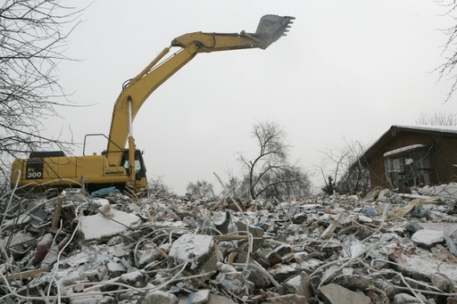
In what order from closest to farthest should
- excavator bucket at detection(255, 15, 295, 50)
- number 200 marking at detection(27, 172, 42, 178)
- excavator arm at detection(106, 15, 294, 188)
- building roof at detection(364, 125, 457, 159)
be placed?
1. number 200 marking at detection(27, 172, 42, 178)
2. excavator arm at detection(106, 15, 294, 188)
3. excavator bucket at detection(255, 15, 295, 50)
4. building roof at detection(364, 125, 457, 159)

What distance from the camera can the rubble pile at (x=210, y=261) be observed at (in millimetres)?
2455

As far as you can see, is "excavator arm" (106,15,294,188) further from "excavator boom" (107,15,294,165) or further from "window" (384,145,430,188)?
"window" (384,145,430,188)

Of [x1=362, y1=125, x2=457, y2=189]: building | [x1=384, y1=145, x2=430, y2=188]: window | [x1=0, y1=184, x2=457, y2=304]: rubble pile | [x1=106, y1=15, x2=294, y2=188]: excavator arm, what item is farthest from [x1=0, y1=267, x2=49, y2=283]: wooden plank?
[x1=384, y1=145, x2=430, y2=188]: window

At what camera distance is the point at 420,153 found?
14844 millimetres

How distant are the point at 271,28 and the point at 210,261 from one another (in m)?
8.34

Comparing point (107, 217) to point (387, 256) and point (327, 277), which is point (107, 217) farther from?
point (387, 256)

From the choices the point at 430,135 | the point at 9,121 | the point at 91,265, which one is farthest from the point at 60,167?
the point at 430,135

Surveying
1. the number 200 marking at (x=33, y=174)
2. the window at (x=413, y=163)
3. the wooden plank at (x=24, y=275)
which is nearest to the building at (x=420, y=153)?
the window at (x=413, y=163)

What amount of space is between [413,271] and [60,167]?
7.00 metres

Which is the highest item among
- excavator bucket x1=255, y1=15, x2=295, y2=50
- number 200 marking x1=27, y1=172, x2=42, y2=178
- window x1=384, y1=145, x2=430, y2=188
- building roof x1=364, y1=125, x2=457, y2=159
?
excavator bucket x1=255, y1=15, x2=295, y2=50

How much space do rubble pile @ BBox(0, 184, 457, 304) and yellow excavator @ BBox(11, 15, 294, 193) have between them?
3.48 metres

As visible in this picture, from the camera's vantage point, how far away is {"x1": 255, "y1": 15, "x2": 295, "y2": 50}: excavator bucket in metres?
9.52

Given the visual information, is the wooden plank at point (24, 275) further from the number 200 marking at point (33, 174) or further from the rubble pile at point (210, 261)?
the number 200 marking at point (33, 174)

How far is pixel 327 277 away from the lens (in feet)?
8.61
